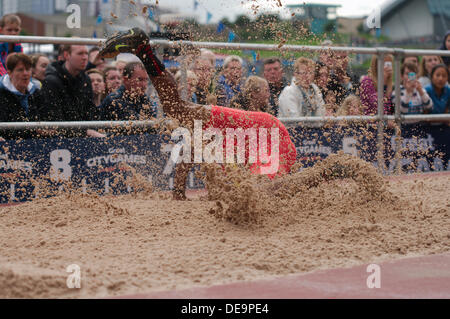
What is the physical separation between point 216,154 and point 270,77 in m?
1.77

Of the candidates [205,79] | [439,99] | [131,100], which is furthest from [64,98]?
[439,99]

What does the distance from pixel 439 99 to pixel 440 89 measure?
163 millimetres

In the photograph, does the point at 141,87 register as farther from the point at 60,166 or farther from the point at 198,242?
the point at 198,242

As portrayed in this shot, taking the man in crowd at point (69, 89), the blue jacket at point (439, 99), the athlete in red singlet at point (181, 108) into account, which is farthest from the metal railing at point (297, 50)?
the athlete in red singlet at point (181, 108)

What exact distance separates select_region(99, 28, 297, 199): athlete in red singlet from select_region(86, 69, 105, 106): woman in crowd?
5.33 ft

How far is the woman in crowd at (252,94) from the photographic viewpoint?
6086 millimetres

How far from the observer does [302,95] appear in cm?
685

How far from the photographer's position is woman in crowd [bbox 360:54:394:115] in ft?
24.2

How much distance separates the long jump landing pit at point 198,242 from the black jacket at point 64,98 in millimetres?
Answer: 1004

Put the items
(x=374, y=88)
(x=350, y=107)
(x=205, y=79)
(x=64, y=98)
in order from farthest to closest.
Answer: (x=374, y=88)
(x=350, y=107)
(x=205, y=79)
(x=64, y=98)

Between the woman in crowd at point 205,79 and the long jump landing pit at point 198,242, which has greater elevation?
the woman in crowd at point 205,79

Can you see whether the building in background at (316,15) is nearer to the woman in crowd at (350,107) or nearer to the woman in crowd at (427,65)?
the woman in crowd at (350,107)

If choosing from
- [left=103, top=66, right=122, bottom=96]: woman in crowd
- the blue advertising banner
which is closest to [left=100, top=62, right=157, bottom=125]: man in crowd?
the blue advertising banner
